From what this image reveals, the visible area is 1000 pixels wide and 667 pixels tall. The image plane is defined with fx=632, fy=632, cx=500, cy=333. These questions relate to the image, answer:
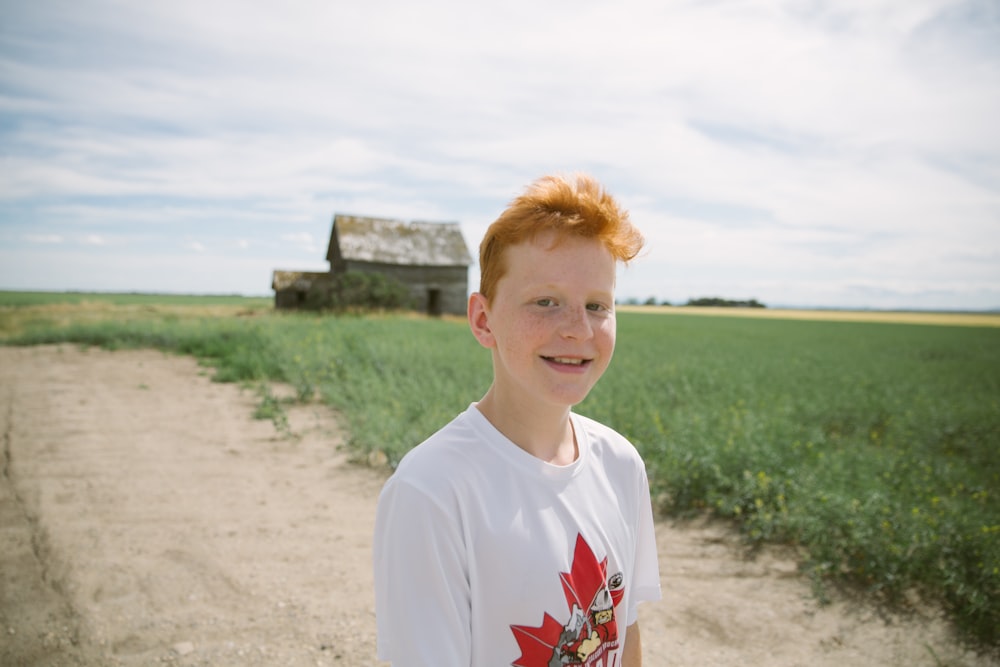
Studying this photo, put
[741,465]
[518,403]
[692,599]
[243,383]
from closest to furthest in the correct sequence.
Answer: [518,403] < [692,599] < [741,465] < [243,383]

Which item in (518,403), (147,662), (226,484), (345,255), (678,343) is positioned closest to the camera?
(518,403)

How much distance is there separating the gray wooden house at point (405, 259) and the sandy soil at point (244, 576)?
25.5 metres

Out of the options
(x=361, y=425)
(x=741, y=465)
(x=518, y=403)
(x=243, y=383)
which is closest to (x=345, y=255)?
(x=243, y=383)

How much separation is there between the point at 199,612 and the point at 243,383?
308 inches

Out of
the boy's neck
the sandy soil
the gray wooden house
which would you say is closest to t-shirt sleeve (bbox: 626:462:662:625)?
the boy's neck

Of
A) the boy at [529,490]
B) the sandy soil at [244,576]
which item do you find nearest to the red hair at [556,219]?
the boy at [529,490]

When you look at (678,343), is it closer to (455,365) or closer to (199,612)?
(455,365)

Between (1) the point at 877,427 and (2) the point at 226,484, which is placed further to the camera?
(1) the point at 877,427

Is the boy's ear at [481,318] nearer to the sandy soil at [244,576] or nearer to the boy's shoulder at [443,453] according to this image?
the boy's shoulder at [443,453]

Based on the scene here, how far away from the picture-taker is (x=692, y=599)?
4.00 metres

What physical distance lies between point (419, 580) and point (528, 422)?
43cm

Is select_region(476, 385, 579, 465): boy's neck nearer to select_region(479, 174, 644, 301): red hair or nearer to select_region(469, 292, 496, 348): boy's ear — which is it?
select_region(469, 292, 496, 348): boy's ear

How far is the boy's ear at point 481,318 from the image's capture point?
4.90ft

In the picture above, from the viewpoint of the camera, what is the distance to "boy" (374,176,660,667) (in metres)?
1.18
